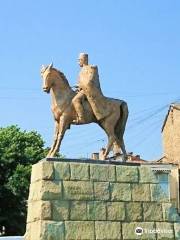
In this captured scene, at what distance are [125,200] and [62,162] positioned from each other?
1760mm

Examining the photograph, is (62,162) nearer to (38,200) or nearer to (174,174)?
(38,200)

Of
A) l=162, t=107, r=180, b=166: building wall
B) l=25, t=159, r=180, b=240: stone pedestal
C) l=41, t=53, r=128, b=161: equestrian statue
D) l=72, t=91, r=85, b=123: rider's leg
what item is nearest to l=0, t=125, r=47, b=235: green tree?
l=162, t=107, r=180, b=166: building wall

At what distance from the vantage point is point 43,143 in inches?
1559

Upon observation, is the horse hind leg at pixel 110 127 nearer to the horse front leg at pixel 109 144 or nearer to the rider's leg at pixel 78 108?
the horse front leg at pixel 109 144

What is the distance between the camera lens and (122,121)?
635 inches

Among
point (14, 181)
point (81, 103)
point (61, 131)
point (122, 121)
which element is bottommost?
point (61, 131)

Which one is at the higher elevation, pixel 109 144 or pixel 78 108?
pixel 78 108

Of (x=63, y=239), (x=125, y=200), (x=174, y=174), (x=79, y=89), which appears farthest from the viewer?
(x=174, y=174)

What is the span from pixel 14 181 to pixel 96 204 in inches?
866

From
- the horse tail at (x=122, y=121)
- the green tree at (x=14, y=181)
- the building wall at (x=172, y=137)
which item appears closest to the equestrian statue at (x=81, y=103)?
the horse tail at (x=122, y=121)

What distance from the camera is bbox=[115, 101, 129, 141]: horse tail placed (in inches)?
635

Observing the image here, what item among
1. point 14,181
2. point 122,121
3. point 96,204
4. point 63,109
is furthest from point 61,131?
point 14,181

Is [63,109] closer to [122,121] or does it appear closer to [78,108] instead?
[78,108]

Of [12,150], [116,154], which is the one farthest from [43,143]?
[116,154]
